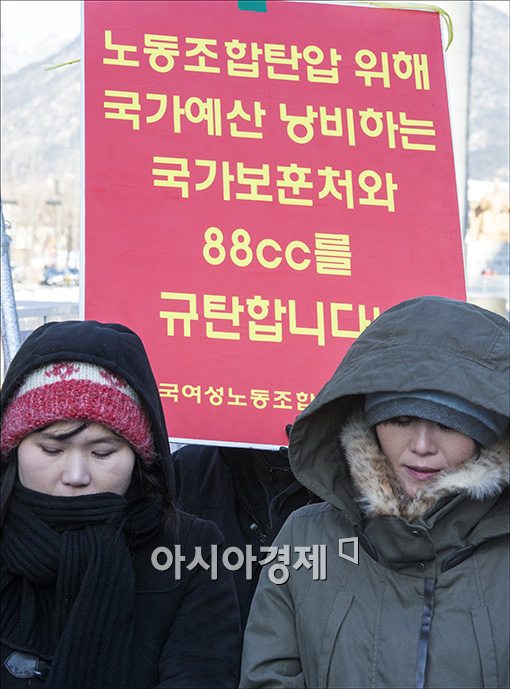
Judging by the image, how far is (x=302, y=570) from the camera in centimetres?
184

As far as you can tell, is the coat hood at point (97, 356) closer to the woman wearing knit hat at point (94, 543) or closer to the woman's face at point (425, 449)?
the woman wearing knit hat at point (94, 543)

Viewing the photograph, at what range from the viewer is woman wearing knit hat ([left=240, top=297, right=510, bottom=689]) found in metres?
1.71

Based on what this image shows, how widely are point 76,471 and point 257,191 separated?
1014 mm

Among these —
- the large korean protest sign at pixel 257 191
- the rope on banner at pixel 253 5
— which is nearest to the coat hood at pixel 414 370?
the large korean protest sign at pixel 257 191

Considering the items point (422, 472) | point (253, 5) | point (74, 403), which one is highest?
point (253, 5)

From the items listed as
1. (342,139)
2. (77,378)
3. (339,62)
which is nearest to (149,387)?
(77,378)

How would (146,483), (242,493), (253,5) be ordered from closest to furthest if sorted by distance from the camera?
1. (146,483)
2. (242,493)
3. (253,5)

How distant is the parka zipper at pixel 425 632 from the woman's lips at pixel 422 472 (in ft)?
0.59

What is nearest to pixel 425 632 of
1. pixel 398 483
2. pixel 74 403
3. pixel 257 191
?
pixel 398 483

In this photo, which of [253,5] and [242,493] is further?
[253,5]

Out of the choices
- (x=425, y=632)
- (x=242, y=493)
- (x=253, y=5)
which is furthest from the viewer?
(x=253, y=5)

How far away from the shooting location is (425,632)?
5.59ft
